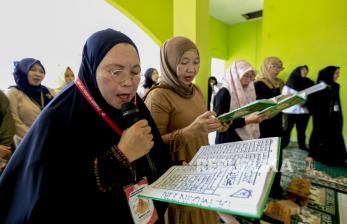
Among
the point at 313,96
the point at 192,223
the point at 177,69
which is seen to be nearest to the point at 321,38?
the point at 313,96

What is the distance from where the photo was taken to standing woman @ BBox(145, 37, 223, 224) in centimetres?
91

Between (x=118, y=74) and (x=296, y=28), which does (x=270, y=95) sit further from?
(x=296, y=28)

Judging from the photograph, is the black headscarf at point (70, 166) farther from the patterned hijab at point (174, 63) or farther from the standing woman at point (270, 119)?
the standing woman at point (270, 119)

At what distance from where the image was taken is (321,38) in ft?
12.5

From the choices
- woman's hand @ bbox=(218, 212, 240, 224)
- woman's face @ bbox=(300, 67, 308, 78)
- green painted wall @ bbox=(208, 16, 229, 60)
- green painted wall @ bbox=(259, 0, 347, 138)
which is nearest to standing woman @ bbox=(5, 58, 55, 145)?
woman's hand @ bbox=(218, 212, 240, 224)

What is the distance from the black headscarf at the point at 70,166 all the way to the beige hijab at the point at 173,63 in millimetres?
420

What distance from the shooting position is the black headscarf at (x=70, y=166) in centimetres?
51

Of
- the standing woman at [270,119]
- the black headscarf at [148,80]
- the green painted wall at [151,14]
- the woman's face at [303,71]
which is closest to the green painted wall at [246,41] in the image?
the woman's face at [303,71]

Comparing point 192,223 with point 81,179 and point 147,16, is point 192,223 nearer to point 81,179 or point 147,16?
point 81,179

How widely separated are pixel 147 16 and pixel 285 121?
9.55 feet

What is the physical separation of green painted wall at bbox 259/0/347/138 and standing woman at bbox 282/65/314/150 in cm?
60

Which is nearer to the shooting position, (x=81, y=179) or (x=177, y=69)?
(x=81, y=179)

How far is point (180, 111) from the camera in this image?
1.00m

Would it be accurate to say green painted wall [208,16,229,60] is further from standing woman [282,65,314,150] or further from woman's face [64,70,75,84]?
woman's face [64,70,75,84]
